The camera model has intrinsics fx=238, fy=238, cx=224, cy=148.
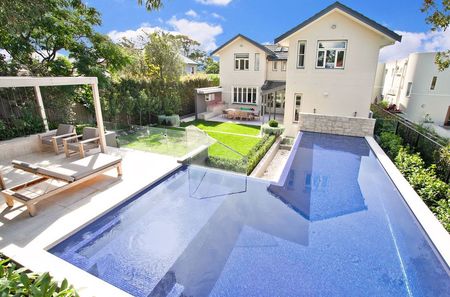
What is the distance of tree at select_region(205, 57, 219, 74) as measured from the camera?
5000 cm

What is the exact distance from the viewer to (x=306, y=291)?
3.73 meters

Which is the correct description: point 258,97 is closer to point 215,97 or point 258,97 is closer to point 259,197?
point 215,97

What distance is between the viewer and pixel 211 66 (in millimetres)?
50844

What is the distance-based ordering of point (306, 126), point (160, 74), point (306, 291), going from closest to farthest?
point (306, 291) < point (306, 126) < point (160, 74)

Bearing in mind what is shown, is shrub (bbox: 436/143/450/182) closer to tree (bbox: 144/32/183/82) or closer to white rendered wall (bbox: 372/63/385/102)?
tree (bbox: 144/32/183/82)

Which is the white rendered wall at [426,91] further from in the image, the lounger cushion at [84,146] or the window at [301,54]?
the lounger cushion at [84,146]

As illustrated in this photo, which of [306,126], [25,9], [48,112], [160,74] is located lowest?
[306,126]

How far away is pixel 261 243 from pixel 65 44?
1421 centimetres

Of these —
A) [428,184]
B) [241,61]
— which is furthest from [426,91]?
[428,184]

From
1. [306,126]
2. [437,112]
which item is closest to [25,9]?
[306,126]

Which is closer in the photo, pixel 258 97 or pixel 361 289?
pixel 361 289

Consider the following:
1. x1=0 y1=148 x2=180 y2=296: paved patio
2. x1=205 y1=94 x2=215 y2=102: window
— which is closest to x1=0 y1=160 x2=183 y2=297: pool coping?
x1=0 y1=148 x2=180 y2=296: paved patio

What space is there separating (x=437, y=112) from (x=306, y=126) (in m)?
19.7

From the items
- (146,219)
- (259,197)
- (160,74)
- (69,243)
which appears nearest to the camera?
(69,243)
